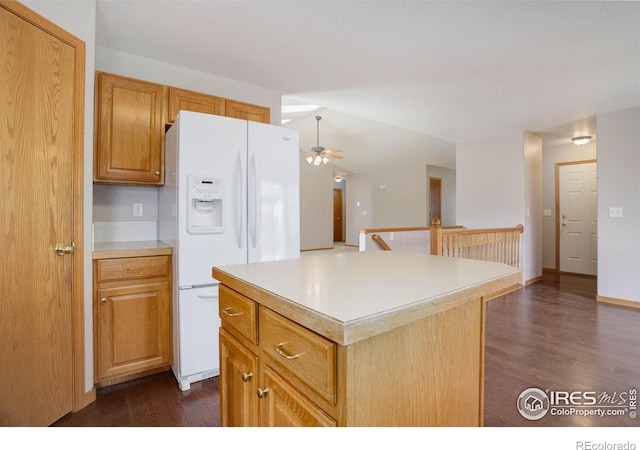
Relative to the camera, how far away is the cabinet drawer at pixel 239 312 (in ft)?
3.21

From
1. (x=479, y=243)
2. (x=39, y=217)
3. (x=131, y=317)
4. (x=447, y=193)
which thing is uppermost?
(x=447, y=193)

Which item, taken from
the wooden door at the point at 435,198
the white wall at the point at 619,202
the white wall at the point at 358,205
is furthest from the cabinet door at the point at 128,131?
the white wall at the point at 358,205

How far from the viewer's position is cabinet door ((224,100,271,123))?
106 inches

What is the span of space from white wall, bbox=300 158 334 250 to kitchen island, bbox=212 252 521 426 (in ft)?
24.3

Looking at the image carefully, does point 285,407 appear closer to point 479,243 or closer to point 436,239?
point 436,239

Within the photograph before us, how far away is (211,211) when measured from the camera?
2.11m

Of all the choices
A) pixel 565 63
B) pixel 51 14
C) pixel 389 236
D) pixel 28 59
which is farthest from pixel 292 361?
pixel 389 236

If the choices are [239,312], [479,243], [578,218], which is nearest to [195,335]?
[239,312]

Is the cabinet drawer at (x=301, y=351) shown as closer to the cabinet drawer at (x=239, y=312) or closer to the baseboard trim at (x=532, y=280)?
the cabinet drawer at (x=239, y=312)

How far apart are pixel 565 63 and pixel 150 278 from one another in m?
3.65

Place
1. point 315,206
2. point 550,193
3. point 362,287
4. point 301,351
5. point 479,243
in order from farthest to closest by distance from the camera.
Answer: point 315,206 < point 550,193 < point 479,243 < point 362,287 < point 301,351

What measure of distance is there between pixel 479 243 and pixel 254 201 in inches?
123

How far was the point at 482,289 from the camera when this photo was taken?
3.13ft

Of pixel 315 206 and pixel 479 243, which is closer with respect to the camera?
pixel 479 243
